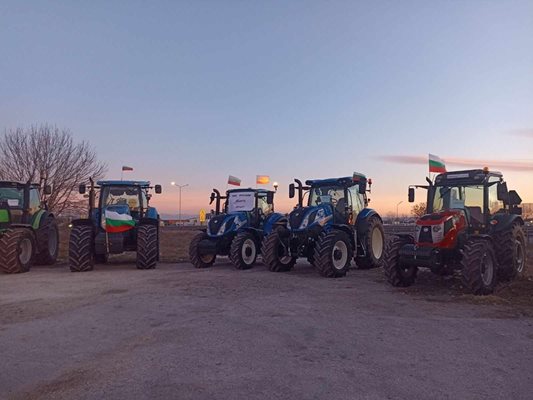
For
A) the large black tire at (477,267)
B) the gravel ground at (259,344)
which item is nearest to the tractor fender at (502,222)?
the large black tire at (477,267)

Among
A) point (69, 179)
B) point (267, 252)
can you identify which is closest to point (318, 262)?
point (267, 252)

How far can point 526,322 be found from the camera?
7.22 meters

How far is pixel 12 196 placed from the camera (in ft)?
48.8

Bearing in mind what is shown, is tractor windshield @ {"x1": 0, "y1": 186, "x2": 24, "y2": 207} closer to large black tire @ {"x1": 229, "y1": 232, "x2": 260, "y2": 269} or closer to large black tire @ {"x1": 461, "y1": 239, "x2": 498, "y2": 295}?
large black tire @ {"x1": 229, "y1": 232, "x2": 260, "y2": 269}

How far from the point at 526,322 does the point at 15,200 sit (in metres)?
13.9

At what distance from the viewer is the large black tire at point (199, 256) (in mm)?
14906

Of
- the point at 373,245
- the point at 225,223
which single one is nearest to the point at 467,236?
the point at 373,245

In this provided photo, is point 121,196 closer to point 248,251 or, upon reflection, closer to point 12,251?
point 12,251

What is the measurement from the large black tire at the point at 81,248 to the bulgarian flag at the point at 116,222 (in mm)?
516

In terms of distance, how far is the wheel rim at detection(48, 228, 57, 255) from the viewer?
1630 cm

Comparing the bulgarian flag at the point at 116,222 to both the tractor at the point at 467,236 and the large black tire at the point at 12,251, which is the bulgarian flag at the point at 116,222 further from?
the tractor at the point at 467,236

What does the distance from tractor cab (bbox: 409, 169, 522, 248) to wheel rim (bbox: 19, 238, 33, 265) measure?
35.0 ft

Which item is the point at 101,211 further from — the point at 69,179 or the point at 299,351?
the point at 69,179

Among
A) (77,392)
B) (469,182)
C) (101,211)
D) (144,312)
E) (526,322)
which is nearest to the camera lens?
(77,392)
